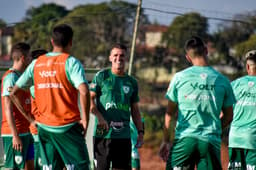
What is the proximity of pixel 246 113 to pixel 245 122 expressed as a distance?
5.5 inches

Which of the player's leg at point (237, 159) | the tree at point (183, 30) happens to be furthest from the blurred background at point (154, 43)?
the player's leg at point (237, 159)

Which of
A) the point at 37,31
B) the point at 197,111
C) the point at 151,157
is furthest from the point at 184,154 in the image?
the point at 37,31

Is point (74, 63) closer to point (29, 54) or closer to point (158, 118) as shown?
point (29, 54)

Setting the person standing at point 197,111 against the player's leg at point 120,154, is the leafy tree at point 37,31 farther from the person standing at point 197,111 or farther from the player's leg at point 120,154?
the person standing at point 197,111

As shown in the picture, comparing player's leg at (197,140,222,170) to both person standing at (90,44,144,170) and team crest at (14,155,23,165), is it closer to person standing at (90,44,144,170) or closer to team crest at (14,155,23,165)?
person standing at (90,44,144,170)

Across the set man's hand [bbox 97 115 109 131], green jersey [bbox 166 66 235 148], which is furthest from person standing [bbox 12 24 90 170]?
green jersey [bbox 166 66 235 148]

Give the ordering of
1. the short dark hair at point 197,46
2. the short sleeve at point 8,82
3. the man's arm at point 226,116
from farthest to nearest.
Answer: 1. the short sleeve at point 8,82
2. the man's arm at point 226,116
3. the short dark hair at point 197,46

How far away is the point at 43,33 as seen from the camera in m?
29.7

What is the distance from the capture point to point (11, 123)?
735cm

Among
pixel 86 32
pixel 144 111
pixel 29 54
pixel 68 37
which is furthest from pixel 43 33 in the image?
pixel 68 37

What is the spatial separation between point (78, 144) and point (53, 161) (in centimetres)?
37

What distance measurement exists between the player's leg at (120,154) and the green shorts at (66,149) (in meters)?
1.41

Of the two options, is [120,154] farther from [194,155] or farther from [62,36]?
[62,36]

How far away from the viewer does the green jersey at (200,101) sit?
6.27 m
